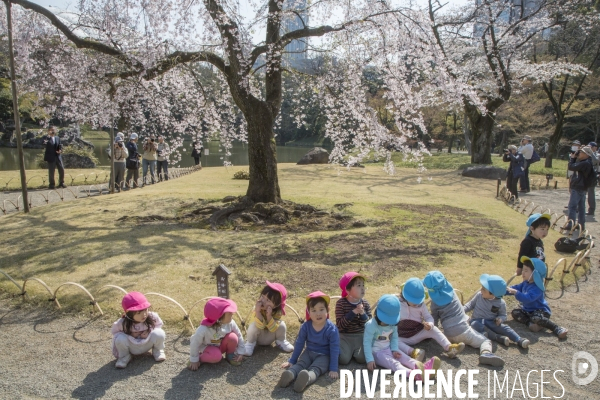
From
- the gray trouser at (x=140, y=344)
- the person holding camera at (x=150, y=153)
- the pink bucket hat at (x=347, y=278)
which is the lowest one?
the gray trouser at (x=140, y=344)

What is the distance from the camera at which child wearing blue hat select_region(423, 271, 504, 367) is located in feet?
14.3

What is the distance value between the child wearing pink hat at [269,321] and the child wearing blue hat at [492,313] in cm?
210

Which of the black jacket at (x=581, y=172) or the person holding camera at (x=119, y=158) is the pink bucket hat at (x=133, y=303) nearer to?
the black jacket at (x=581, y=172)

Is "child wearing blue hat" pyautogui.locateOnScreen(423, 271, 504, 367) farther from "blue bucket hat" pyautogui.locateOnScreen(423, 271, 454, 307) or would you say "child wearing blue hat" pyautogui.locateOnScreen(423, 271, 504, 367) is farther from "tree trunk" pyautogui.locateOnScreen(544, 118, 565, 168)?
"tree trunk" pyautogui.locateOnScreen(544, 118, 565, 168)

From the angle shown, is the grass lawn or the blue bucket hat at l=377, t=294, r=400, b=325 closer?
the blue bucket hat at l=377, t=294, r=400, b=325

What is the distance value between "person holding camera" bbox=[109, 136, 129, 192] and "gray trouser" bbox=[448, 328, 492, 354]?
12153 millimetres

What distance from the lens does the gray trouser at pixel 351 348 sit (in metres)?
4.07

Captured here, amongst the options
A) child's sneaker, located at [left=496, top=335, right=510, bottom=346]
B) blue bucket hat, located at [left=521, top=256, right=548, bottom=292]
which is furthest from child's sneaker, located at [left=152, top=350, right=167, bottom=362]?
blue bucket hat, located at [left=521, top=256, right=548, bottom=292]

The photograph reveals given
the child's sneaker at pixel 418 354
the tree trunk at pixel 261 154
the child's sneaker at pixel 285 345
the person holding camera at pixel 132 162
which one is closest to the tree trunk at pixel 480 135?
the tree trunk at pixel 261 154

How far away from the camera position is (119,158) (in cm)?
1416

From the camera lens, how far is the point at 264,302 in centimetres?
417

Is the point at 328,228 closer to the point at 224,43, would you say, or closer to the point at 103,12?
the point at 224,43

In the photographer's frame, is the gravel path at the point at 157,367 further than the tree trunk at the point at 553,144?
No

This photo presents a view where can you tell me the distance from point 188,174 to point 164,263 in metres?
14.4
